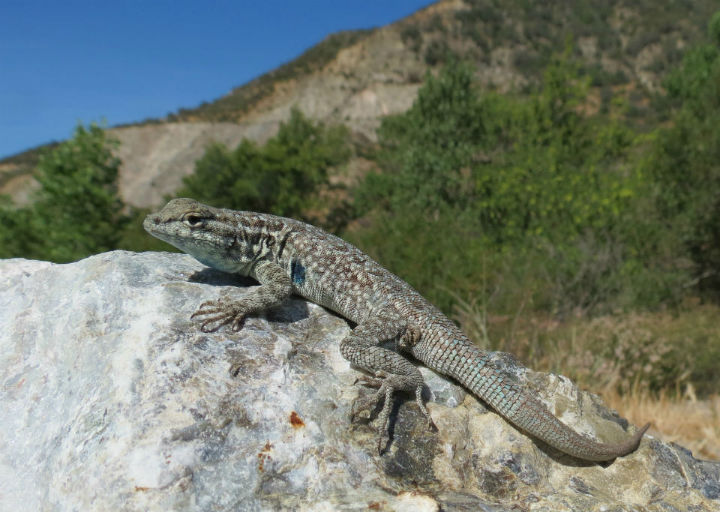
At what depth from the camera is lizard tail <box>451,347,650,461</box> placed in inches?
123

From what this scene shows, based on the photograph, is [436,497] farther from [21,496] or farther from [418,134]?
[418,134]

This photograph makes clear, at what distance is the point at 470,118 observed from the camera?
32656mm

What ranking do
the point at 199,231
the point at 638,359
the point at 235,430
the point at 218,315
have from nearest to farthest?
the point at 235,430 < the point at 218,315 < the point at 199,231 < the point at 638,359

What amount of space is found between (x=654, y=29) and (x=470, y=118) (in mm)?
73858

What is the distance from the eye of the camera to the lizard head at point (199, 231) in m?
4.03

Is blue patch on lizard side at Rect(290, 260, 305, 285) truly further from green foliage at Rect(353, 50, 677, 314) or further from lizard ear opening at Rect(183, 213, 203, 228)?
green foliage at Rect(353, 50, 677, 314)

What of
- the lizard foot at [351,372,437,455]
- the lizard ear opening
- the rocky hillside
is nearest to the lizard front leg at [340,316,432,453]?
the lizard foot at [351,372,437,455]

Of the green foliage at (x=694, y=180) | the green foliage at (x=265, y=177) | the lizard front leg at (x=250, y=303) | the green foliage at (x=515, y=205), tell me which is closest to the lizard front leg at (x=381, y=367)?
the lizard front leg at (x=250, y=303)

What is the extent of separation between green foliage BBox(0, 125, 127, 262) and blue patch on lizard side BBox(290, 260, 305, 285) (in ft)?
70.5

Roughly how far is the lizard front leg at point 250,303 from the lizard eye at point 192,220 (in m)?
0.67

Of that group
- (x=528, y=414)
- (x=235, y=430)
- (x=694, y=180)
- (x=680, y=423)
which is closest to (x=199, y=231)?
(x=235, y=430)

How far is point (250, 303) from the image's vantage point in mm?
3730

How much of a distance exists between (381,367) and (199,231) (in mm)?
1943

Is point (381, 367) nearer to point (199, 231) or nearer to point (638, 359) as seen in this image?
point (199, 231)
